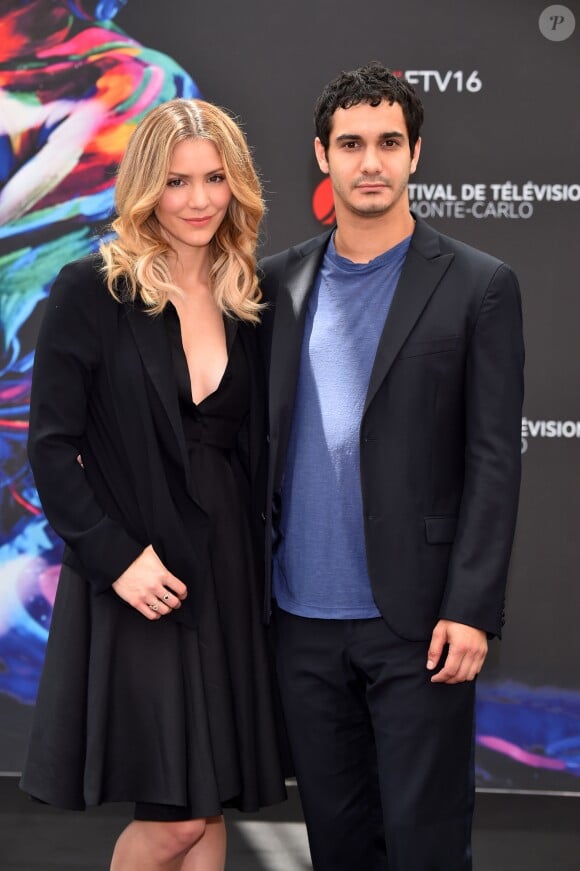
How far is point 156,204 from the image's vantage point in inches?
93.1

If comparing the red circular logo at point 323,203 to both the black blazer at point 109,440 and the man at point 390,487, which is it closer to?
the man at point 390,487

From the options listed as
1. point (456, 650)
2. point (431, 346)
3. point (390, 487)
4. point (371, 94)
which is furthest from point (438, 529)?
point (371, 94)

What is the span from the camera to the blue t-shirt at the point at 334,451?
2256mm

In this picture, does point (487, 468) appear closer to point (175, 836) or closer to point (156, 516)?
point (156, 516)

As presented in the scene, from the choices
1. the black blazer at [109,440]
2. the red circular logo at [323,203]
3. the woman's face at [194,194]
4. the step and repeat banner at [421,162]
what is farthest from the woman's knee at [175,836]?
the red circular logo at [323,203]

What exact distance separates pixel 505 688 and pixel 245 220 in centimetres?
204

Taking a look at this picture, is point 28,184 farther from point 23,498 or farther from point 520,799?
point 520,799

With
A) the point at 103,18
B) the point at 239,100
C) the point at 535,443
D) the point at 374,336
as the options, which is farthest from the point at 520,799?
the point at 103,18

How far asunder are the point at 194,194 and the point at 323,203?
60.3 inches

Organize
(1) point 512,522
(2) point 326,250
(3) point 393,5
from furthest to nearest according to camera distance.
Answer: (3) point 393,5 < (2) point 326,250 < (1) point 512,522


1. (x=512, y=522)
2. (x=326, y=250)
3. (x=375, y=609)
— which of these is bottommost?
(x=375, y=609)

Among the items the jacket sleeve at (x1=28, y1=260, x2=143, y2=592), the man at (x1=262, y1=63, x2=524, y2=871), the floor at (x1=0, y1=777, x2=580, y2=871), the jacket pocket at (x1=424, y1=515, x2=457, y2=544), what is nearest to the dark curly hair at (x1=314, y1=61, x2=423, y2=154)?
the man at (x1=262, y1=63, x2=524, y2=871)

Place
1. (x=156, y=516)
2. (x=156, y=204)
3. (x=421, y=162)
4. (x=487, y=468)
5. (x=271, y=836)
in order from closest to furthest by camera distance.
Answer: (x=487, y=468) < (x=156, y=516) < (x=156, y=204) < (x=271, y=836) < (x=421, y=162)

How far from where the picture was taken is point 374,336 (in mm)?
2270
